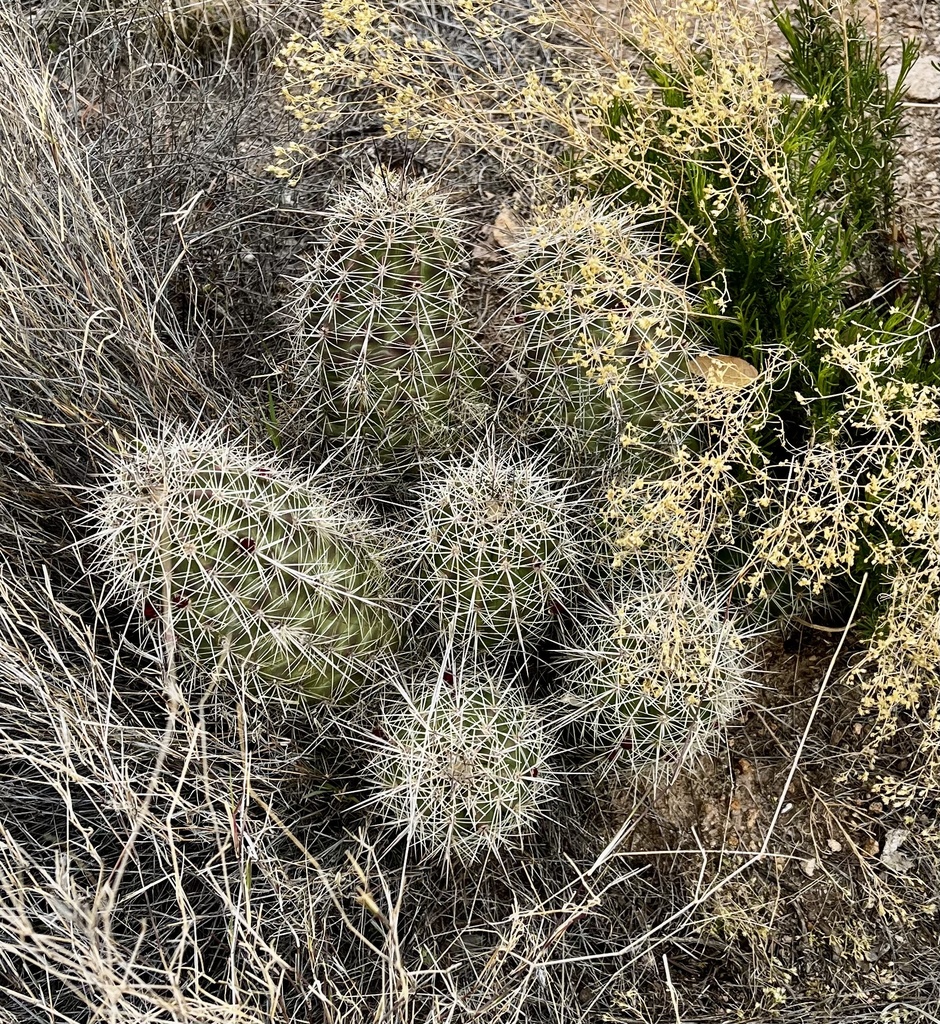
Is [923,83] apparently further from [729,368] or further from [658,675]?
[658,675]

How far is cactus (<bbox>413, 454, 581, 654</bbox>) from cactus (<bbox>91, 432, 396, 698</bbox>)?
0.21 meters

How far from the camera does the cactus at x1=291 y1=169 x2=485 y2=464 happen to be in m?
2.20

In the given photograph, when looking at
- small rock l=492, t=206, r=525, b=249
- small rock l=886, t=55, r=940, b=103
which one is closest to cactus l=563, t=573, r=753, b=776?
small rock l=492, t=206, r=525, b=249

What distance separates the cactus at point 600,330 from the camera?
208 centimetres

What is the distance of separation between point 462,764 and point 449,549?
48 centimetres

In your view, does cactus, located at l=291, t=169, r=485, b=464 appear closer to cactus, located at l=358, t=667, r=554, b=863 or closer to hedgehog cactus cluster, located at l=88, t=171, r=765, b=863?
hedgehog cactus cluster, located at l=88, t=171, r=765, b=863

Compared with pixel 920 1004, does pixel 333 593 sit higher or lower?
higher

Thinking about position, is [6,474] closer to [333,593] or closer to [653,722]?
[333,593]

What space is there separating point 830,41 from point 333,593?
2120 millimetres

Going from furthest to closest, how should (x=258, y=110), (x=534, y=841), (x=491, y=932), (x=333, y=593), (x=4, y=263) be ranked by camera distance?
1. (x=258, y=110)
2. (x=4, y=263)
3. (x=534, y=841)
4. (x=491, y=932)
5. (x=333, y=593)

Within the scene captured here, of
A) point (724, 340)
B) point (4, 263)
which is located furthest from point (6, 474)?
point (724, 340)

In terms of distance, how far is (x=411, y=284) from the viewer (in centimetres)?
221

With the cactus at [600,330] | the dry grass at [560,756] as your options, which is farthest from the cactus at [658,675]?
the cactus at [600,330]

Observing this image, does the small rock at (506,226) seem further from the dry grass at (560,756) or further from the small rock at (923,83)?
the small rock at (923,83)
